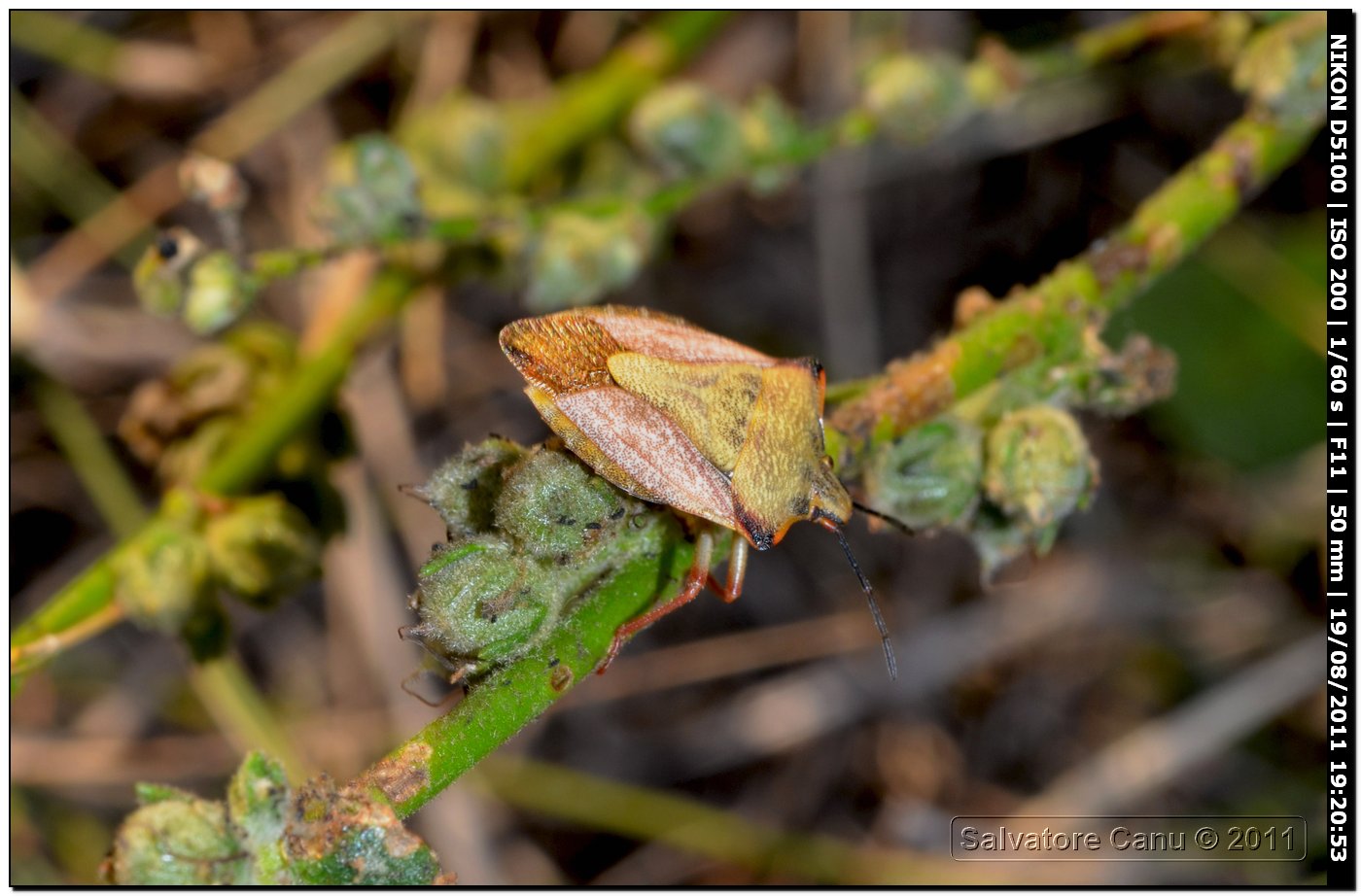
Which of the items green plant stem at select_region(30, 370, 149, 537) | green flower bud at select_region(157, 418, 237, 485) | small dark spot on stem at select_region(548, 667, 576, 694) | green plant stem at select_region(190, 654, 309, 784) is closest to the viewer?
small dark spot on stem at select_region(548, 667, 576, 694)

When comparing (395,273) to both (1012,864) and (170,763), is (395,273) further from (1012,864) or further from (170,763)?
(1012,864)

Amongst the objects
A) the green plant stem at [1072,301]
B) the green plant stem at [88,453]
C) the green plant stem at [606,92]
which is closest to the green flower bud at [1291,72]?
the green plant stem at [1072,301]

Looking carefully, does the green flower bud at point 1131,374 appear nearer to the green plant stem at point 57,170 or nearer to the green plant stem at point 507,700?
the green plant stem at point 507,700

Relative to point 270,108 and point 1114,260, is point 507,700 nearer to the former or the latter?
point 1114,260

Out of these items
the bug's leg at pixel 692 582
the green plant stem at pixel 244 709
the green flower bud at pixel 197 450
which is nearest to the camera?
the bug's leg at pixel 692 582

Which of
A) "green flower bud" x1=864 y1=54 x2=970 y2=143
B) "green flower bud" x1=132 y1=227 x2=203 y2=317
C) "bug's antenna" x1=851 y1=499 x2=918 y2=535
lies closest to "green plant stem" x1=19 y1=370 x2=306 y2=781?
"green flower bud" x1=132 y1=227 x2=203 y2=317

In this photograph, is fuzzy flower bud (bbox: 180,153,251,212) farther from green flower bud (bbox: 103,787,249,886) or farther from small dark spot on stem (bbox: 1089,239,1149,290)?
small dark spot on stem (bbox: 1089,239,1149,290)

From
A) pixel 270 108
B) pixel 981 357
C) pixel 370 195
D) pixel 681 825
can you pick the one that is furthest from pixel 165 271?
pixel 681 825
